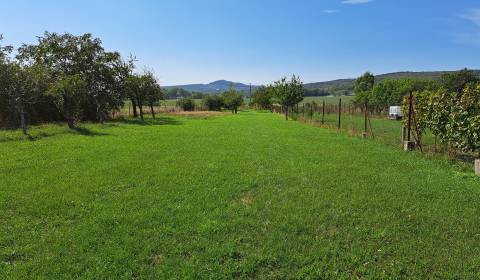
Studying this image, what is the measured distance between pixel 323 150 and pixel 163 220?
30.1 feet

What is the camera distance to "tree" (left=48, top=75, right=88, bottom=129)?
860 inches

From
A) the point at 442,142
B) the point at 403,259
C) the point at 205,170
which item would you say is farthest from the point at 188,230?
the point at 442,142

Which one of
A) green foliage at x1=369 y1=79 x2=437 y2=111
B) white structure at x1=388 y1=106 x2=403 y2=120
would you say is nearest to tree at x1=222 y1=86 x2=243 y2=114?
green foliage at x1=369 y1=79 x2=437 y2=111

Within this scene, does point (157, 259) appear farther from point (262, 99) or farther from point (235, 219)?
point (262, 99)

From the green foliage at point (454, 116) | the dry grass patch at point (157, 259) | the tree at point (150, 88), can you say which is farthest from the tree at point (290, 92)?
the dry grass patch at point (157, 259)

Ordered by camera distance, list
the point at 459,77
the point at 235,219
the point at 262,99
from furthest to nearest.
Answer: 1. the point at 262,99
2. the point at 459,77
3. the point at 235,219

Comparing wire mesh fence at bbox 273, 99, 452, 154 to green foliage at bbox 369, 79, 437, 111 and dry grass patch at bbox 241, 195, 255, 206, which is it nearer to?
green foliage at bbox 369, 79, 437, 111

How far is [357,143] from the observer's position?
16.1 m

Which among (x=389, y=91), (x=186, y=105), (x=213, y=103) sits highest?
(x=389, y=91)

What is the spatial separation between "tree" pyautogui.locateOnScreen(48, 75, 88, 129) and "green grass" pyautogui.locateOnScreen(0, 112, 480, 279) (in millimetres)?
11778

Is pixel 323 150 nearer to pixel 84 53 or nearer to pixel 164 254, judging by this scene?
pixel 164 254

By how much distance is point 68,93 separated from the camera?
73.7 feet

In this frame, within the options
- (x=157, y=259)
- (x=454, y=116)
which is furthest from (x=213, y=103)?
(x=157, y=259)

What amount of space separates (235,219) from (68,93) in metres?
20.0
